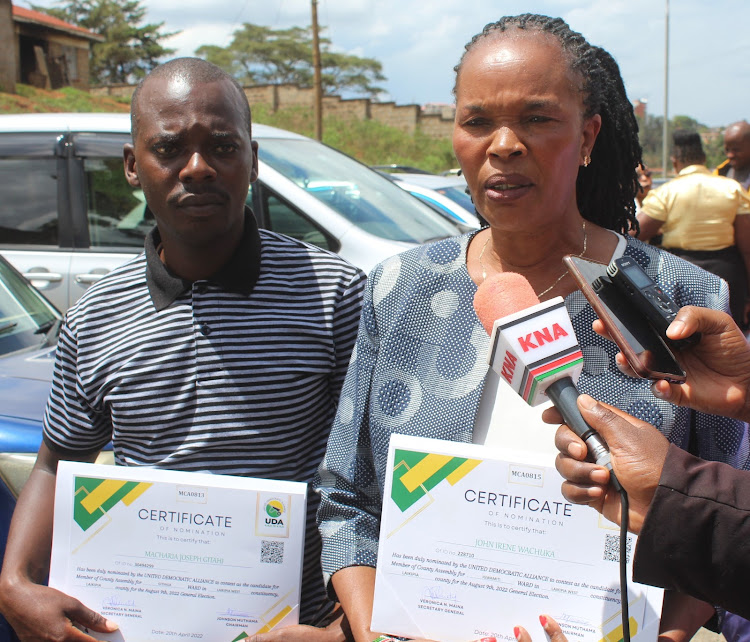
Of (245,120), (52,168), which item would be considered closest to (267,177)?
(52,168)

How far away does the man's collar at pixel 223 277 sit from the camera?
6.70 feet

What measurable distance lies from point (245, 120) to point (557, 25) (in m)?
0.88

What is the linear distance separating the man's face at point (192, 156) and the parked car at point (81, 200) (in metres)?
3.05

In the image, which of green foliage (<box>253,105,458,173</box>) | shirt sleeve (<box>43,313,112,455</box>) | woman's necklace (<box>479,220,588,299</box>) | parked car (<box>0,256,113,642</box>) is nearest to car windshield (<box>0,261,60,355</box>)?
parked car (<box>0,256,113,642</box>)

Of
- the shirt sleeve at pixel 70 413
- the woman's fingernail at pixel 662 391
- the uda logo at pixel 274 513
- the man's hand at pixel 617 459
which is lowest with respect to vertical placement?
the uda logo at pixel 274 513

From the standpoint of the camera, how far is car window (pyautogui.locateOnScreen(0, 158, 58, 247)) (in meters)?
5.45

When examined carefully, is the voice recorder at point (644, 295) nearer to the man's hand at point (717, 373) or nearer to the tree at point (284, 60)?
the man's hand at point (717, 373)

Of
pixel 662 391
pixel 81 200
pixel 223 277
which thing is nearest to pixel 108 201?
pixel 81 200

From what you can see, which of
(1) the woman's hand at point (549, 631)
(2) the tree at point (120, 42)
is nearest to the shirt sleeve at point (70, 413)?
(1) the woman's hand at point (549, 631)

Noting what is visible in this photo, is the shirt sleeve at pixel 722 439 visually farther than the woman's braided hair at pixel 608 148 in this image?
No

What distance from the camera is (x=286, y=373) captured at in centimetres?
198

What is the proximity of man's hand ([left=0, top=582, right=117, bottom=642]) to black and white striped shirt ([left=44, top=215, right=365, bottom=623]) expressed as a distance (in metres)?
0.36

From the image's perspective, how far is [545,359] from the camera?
4.10 ft

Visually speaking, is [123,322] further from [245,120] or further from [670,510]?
[670,510]
